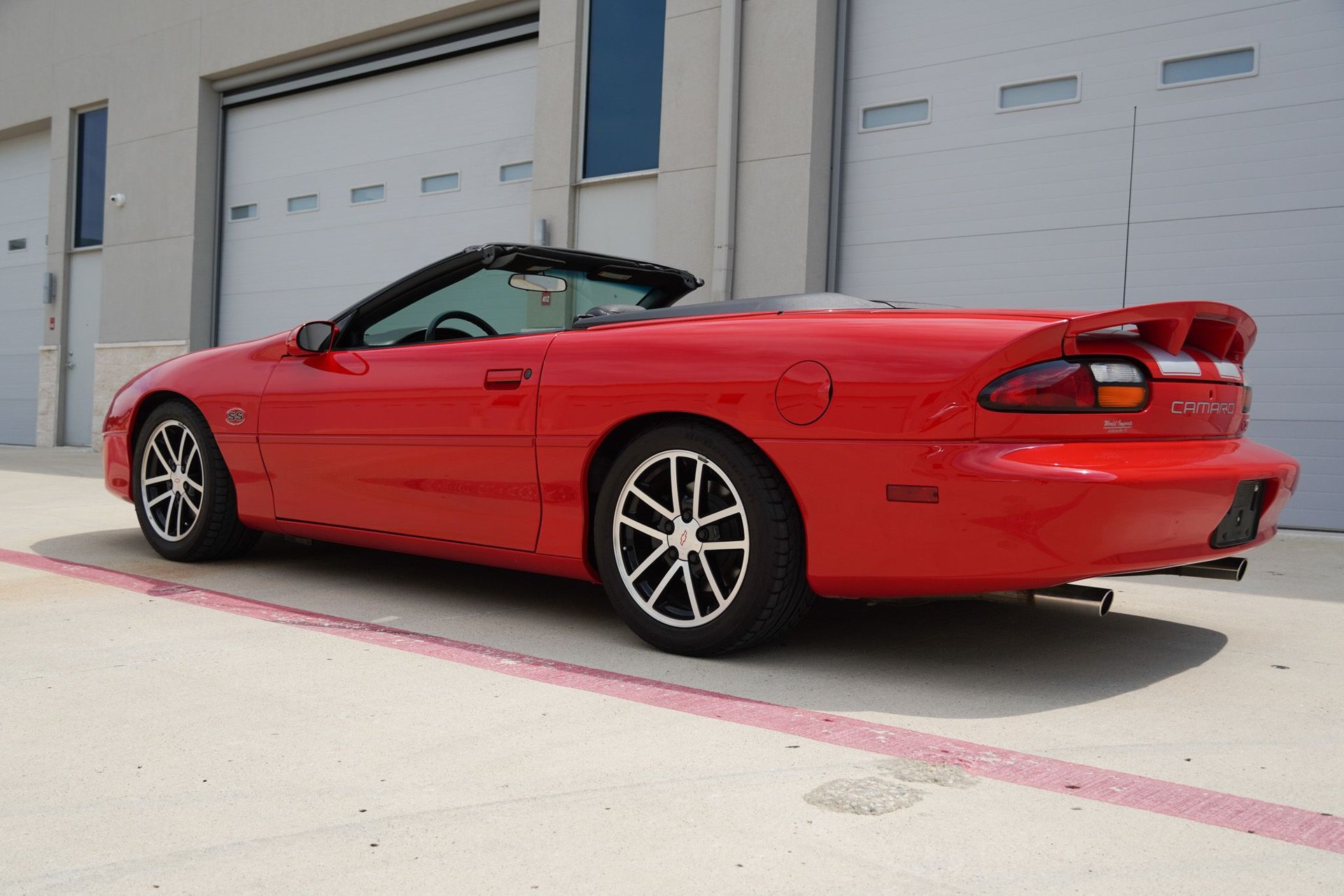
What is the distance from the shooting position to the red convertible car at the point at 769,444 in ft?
8.43

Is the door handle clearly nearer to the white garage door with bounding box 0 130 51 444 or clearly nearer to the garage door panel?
the garage door panel

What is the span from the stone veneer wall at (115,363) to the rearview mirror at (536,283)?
11.5 meters

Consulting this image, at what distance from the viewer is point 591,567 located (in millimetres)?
3275

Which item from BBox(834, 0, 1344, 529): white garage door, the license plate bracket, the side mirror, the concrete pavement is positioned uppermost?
BBox(834, 0, 1344, 529): white garage door

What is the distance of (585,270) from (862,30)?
5.18 metres

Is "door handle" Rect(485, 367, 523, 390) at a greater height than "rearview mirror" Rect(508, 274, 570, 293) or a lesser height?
lesser

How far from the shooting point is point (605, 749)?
2184 mm

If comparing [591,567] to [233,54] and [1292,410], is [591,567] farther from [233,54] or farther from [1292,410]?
[233,54]

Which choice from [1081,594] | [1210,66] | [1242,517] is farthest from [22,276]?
[1242,517]

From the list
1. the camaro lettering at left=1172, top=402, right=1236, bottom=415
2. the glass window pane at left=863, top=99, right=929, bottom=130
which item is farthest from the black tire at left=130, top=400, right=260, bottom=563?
the glass window pane at left=863, top=99, right=929, bottom=130

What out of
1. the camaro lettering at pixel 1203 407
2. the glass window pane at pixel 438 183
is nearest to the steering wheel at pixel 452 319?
the camaro lettering at pixel 1203 407

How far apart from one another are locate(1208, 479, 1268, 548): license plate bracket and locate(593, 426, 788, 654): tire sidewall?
1079mm

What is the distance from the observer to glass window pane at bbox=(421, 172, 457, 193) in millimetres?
11211

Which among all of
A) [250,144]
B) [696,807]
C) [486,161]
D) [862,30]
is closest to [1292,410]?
[862,30]
